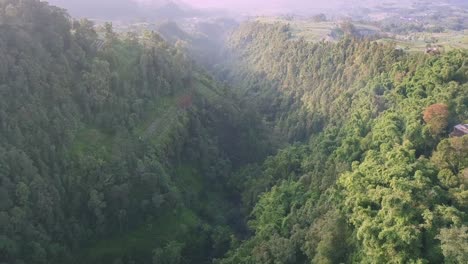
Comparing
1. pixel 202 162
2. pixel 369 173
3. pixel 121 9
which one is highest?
pixel 121 9

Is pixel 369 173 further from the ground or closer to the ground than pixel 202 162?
further from the ground

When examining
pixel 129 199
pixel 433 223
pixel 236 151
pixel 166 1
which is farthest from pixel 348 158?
pixel 166 1

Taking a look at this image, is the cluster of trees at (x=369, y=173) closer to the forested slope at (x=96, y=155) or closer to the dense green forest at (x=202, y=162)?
the dense green forest at (x=202, y=162)

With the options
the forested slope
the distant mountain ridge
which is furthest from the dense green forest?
the distant mountain ridge

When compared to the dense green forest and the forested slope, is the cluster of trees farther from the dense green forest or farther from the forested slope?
the forested slope

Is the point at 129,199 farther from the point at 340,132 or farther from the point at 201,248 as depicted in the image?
the point at 340,132

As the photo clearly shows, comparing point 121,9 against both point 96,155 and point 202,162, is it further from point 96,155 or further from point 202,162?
point 96,155

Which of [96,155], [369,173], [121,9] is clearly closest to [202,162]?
[96,155]
